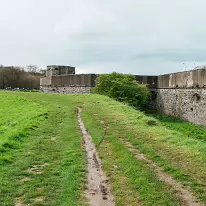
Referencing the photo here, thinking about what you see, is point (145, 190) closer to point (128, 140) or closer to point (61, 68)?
point (128, 140)

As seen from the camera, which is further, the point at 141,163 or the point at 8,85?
the point at 8,85

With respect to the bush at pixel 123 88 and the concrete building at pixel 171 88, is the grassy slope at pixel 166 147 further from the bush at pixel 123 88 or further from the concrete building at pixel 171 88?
the bush at pixel 123 88

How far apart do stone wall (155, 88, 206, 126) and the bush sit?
6.19ft

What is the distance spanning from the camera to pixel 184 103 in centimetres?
2156

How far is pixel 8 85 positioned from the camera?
5334 centimetres

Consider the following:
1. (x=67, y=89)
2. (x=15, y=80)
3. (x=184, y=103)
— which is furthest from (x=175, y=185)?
(x=15, y=80)

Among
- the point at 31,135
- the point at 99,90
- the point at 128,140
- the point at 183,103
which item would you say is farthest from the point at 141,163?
the point at 99,90

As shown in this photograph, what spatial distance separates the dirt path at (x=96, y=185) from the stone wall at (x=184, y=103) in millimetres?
12063

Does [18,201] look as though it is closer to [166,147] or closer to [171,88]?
[166,147]

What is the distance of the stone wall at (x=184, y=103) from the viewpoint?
18516mm

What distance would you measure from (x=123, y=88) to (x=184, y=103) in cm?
520

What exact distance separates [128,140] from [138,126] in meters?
2.22

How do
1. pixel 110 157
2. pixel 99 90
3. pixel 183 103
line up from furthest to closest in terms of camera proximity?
1. pixel 99 90
2. pixel 183 103
3. pixel 110 157

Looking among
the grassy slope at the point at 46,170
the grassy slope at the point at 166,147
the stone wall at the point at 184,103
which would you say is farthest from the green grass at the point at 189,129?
the grassy slope at the point at 46,170
